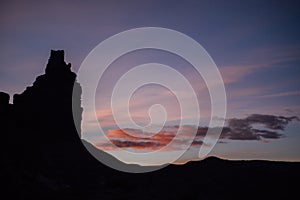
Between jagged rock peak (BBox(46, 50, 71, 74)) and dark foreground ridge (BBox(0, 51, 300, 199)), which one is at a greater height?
jagged rock peak (BBox(46, 50, 71, 74))

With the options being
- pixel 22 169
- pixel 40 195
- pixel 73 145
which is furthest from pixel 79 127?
pixel 40 195

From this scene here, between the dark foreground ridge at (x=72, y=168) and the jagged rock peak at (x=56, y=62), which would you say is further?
the jagged rock peak at (x=56, y=62)

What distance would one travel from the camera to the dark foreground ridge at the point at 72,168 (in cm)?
12775

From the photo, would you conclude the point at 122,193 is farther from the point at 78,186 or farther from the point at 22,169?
the point at 22,169

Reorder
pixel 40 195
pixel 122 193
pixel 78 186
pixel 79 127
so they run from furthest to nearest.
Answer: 1. pixel 79 127
2. pixel 78 186
3. pixel 122 193
4. pixel 40 195

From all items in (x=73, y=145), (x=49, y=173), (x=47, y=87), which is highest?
(x=47, y=87)

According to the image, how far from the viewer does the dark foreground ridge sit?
128m

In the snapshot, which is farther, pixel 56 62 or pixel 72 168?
pixel 56 62

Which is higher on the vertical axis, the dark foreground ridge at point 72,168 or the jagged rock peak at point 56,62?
the jagged rock peak at point 56,62

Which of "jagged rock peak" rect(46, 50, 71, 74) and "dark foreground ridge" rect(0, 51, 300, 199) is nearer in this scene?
"dark foreground ridge" rect(0, 51, 300, 199)

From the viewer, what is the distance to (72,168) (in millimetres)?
151000

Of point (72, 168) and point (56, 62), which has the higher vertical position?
point (56, 62)

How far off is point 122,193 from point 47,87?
248 feet

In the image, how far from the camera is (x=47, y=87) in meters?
171
